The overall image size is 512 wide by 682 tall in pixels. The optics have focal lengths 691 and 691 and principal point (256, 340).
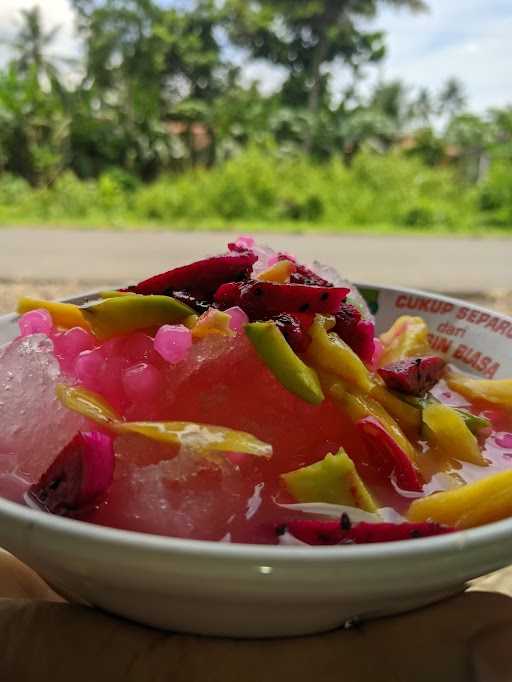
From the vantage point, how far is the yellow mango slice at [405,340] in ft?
3.58

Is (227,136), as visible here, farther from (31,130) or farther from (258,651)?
(258,651)

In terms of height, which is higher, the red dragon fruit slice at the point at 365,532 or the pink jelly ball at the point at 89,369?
the pink jelly ball at the point at 89,369

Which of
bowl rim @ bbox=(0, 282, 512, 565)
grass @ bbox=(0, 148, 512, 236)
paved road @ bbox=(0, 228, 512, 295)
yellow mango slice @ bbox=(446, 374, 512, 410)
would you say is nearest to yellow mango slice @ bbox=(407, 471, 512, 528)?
bowl rim @ bbox=(0, 282, 512, 565)

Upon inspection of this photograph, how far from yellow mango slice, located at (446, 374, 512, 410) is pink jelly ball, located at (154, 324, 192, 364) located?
0.48 m

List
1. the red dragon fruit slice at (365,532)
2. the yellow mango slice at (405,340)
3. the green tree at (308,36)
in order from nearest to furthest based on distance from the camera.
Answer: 1. the red dragon fruit slice at (365,532)
2. the yellow mango slice at (405,340)
3. the green tree at (308,36)

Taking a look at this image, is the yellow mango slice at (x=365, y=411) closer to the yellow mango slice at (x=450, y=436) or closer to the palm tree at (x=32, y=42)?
the yellow mango slice at (x=450, y=436)

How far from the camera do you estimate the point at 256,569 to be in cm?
50

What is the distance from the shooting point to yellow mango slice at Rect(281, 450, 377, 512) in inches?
26.6

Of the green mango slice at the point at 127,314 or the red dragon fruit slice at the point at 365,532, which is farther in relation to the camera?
the green mango slice at the point at 127,314

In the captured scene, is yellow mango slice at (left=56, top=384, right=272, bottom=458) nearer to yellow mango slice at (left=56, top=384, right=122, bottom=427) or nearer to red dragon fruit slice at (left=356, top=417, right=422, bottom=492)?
yellow mango slice at (left=56, top=384, right=122, bottom=427)

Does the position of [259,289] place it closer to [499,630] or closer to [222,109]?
[499,630]

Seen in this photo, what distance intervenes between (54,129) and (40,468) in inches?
647

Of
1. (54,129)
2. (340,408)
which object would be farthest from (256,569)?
(54,129)

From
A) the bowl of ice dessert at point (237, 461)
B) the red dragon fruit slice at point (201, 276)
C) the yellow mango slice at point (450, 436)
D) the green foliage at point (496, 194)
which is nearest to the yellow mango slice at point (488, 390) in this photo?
the bowl of ice dessert at point (237, 461)
